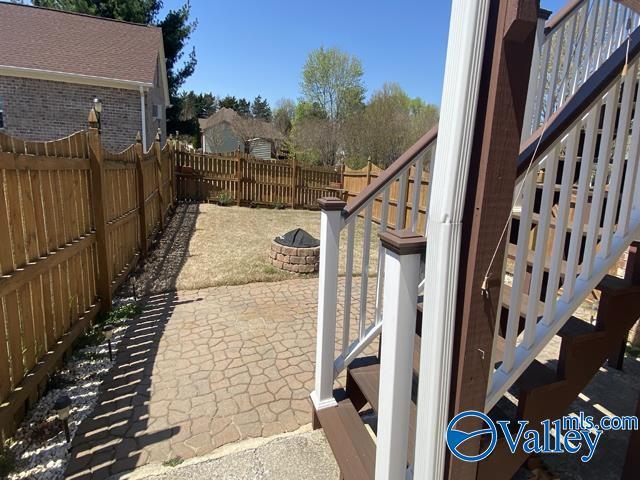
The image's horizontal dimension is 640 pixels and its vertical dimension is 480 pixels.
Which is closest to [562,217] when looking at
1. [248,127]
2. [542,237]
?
[542,237]

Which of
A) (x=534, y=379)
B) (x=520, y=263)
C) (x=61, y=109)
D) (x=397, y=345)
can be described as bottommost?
(x=534, y=379)

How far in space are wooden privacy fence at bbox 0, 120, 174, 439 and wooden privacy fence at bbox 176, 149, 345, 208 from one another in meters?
7.68

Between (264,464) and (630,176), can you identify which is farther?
(264,464)

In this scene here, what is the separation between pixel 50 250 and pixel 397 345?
2923mm

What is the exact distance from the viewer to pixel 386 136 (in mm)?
20078

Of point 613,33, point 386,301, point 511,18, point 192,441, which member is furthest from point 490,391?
point 613,33

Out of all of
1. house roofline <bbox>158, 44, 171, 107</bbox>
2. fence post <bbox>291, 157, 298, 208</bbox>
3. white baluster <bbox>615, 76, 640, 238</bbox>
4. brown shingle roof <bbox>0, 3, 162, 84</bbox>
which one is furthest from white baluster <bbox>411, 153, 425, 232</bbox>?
house roofline <bbox>158, 44, 171, 107</bbox>

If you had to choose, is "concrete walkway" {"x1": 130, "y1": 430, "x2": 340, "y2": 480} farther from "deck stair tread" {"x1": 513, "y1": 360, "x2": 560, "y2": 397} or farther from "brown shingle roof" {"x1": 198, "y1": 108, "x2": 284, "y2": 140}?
"brown shingle roof" {"x1": 198, "y1": 108, "x2": 284, "y2": 140}

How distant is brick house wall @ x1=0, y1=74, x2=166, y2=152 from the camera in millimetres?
10703

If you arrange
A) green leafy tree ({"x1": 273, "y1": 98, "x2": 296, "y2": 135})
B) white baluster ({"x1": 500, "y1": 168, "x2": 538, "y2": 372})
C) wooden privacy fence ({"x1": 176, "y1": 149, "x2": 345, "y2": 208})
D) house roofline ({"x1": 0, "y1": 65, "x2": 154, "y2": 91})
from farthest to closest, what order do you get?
green leafy tree ({"x1": 273, "y1": 98, "x2": 296, "y2": 135})
wooden privacy fence ({"x1": 176, "y1": 149, "x2": 345, "y2": 208})
house roofline ({"x1": 0, "y1": 65, "x2": 154, "y2": 91})
white baluster ({"x1": 500, "y1": 168, "x2": 538, "y2": 372})

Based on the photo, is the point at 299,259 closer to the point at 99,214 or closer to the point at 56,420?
the point at 99,214

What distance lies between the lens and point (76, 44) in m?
11.9

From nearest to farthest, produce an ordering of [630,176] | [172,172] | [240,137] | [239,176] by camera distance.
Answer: [630,176]
[172,172]
[239,176]
[240,137]

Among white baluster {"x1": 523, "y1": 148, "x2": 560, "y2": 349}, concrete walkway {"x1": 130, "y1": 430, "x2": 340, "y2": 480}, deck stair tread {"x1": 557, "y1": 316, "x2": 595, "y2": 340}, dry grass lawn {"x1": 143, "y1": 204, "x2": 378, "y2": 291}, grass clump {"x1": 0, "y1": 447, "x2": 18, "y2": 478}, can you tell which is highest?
white baluster {"x1": 523, "y1": 148, "x2": 560, "y2": 349}
